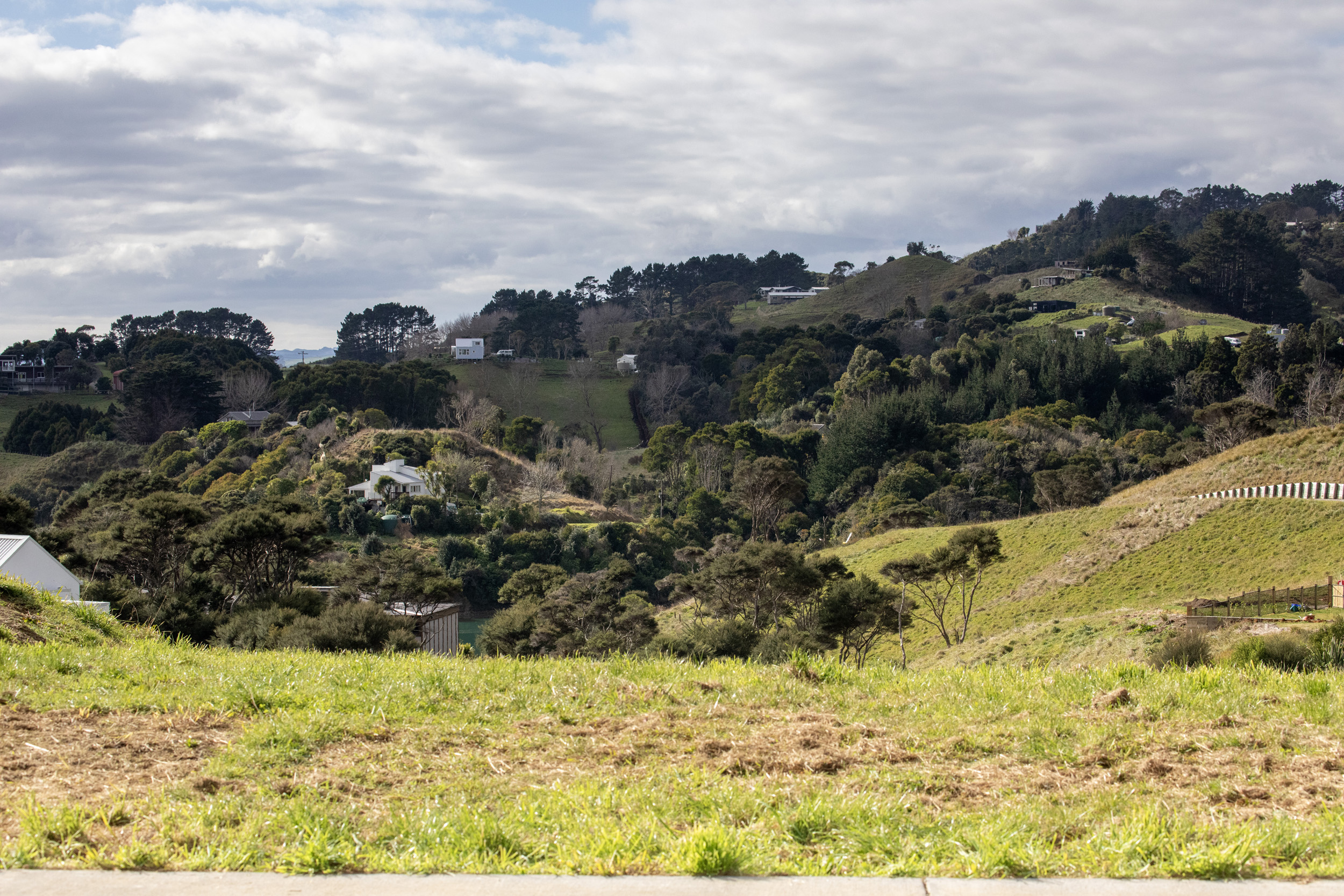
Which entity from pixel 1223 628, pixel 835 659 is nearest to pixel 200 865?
pixel 835 659

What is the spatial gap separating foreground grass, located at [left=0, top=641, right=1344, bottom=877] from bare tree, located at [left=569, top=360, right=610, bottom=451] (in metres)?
78.1

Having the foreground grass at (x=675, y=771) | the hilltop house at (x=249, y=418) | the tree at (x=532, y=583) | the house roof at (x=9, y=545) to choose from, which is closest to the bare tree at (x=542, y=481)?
the tree at (x=532, y=583)

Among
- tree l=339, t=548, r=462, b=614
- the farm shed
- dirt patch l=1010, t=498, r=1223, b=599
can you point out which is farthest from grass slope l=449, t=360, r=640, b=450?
dirt patch l=1010, t=498, r=1223, b=599

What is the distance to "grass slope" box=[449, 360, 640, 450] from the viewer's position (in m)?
91.9

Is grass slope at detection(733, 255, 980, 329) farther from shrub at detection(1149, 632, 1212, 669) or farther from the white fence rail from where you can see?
shrub at detection(1149, 632, 1212, 669)

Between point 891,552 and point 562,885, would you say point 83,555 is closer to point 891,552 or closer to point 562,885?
point 891,552

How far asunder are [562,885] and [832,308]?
132 meters

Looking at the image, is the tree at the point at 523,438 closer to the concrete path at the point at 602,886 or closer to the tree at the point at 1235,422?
the tree at the point at 1235,422

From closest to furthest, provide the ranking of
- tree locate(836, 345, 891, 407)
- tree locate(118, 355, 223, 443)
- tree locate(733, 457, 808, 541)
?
tree locate(733, 457, 808, 541), tree locate(836, 345, 891, 407), tree locate(118, 355, 223, 443)

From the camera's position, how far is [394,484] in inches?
2419

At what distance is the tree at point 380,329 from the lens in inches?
5394

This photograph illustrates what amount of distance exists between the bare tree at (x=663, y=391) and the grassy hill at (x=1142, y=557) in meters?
50.8

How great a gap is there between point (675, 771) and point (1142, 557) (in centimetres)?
3308

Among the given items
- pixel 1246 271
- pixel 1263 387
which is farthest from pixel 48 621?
pixel 1246 271
